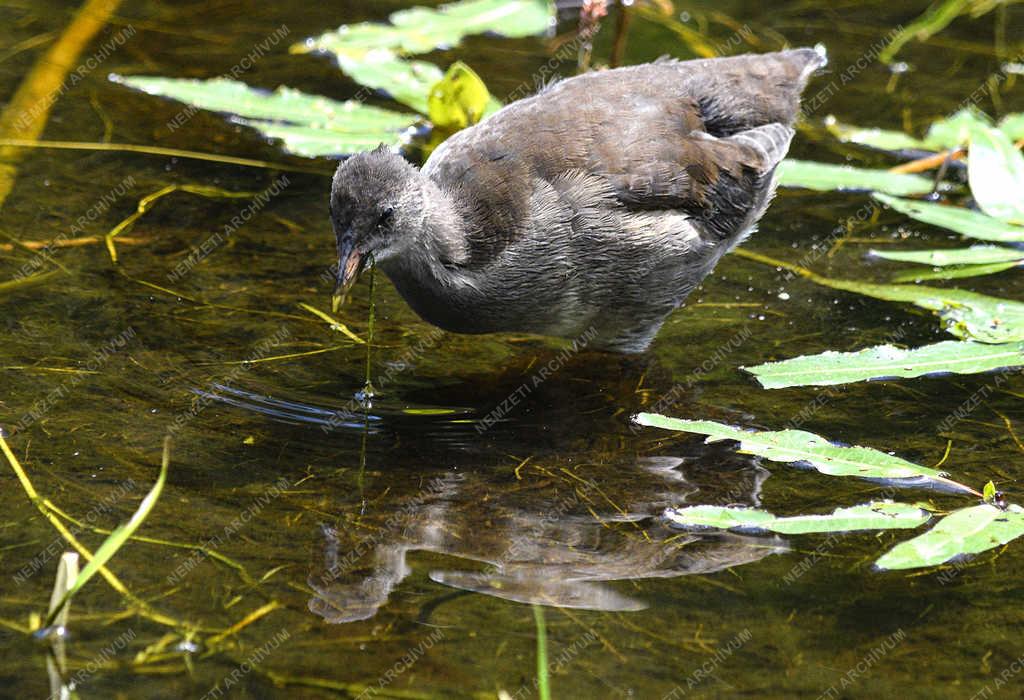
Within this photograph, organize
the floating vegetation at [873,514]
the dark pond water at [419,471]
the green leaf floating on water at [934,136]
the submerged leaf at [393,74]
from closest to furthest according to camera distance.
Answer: the dark pond water at [419,471]
the floating vegetation at [873,514]
the green leaf floating on water at [934,136]
the submerged leaf at [393,74]

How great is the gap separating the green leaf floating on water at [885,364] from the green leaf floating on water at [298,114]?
3005mm

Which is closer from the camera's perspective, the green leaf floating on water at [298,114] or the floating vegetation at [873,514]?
the floating vegetation at [873,514]

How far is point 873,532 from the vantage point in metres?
4.50

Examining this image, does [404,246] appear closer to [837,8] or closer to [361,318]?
[361,318]

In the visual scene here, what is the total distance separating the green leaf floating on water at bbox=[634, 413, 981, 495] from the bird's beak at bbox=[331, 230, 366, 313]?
1292mm

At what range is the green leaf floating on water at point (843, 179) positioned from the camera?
273 inches

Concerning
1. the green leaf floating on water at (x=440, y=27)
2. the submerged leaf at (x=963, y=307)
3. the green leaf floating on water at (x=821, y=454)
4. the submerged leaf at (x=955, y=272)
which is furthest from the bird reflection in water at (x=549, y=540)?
the green leaf floating on water at (x=440, y=27)

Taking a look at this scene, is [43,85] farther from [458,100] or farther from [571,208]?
[571,208]

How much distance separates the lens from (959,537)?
423 centimetres

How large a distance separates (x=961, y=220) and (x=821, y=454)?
2355 millimetres

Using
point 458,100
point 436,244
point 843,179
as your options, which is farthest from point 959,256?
point 458,100

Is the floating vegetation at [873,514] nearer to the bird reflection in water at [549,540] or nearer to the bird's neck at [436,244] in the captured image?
the bird reflection in water at [549,540]

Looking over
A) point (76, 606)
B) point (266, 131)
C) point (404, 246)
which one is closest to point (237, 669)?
point (76, 606)

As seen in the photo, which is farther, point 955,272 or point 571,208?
point 955,272
